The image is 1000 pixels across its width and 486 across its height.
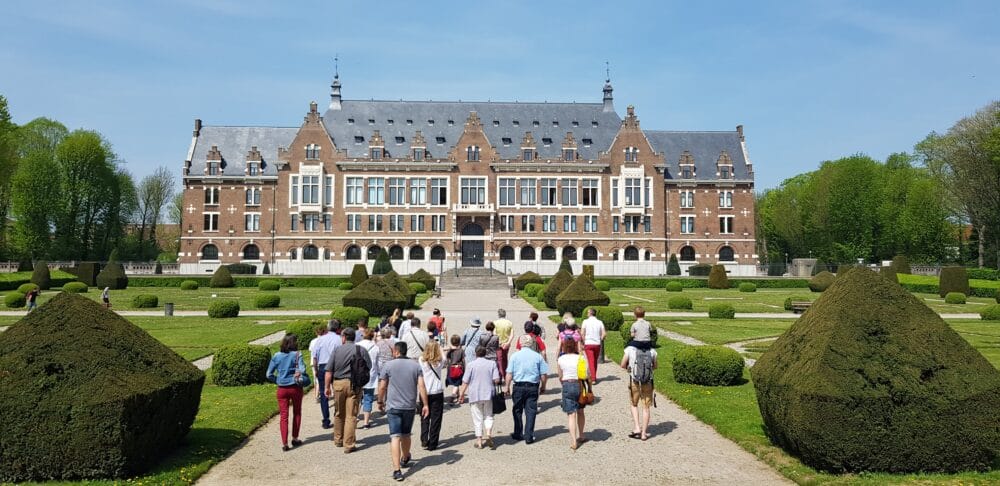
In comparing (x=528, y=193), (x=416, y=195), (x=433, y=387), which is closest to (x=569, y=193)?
(x=528, y=193)

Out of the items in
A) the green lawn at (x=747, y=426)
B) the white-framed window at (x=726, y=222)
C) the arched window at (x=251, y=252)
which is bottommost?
the green lawn at (x=747, y=426)

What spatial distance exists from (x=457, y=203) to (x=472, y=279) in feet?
42.3

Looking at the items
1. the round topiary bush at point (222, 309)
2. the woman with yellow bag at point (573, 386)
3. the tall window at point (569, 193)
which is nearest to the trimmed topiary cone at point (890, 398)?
the woman with yellow bag at point (573, 386)

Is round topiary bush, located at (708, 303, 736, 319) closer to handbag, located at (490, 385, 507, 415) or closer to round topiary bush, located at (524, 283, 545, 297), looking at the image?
round topiary bush, located at (524, 283, 545, 297)

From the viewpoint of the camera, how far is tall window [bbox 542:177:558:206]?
7019cm

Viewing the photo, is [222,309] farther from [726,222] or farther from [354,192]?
[726,222]

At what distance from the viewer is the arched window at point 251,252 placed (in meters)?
69.9

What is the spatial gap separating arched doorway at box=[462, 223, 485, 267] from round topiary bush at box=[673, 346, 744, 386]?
5379 cm

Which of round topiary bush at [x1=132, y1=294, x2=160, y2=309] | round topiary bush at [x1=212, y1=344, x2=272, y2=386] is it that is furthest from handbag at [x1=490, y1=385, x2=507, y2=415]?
round topiary bush at [x1=132, y1=294, x2=160, y2=309]

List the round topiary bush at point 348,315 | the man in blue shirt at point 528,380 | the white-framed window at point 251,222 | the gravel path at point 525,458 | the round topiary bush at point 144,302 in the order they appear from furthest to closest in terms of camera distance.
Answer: the white-framed window at point 251,222 < the round topiary bush at point 144,302 < the round topiary bush at point 348,315 < the man in blue shirt at point 528,380 < the gravel path at point 525,458

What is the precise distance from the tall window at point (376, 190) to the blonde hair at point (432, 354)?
5984 cm

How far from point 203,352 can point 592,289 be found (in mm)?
15786

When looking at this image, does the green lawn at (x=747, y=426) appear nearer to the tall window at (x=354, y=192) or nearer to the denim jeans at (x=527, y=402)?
the denim jeans at (x=527, y=402)

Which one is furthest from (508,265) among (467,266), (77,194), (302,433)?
(302,433)
